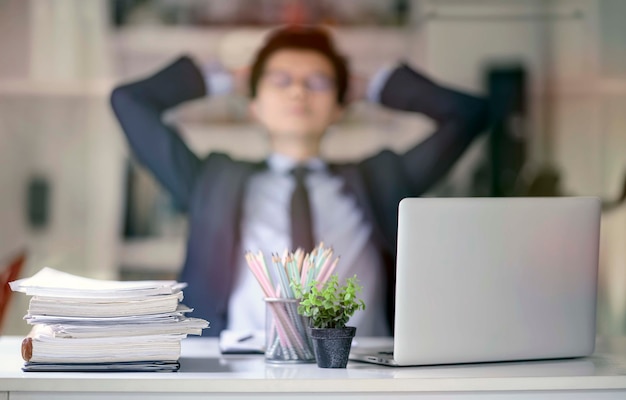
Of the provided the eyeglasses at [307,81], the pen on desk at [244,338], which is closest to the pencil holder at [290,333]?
the pen on desk at [244,338]

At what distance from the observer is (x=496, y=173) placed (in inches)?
131

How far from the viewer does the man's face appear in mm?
3267

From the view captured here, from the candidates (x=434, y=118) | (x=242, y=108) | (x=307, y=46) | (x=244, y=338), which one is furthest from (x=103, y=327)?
(x=434, y=118)

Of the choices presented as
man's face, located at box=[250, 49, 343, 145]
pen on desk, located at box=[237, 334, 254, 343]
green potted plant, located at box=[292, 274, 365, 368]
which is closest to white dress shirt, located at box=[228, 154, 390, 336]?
man's face, located at box=[250, 49, 343, 145]

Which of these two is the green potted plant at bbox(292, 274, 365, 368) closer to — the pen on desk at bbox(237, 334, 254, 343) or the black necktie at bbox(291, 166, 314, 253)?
the pen on desk at bbox(237, 334, 254, 343)

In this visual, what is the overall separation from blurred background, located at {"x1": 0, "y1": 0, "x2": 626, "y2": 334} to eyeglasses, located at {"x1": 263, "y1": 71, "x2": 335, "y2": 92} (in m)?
0.12

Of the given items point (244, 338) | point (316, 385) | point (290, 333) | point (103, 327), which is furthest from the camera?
point (244, 338)

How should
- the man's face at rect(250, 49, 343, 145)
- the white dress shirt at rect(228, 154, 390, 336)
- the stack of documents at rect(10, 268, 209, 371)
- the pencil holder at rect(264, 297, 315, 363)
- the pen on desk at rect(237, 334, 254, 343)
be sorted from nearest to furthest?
1. the stack of documents at rect(10, 268, 209, 371)
2. the pencil holder at rect(264, 297, 315, 363)
3. the pen on desk at rect(237, 334, 254, 343)
4. the white dress shirt at rect(228, 154, 390, 336)
5. the man's face at rect(250, 49, 343, 145)

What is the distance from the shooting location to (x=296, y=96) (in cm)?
328

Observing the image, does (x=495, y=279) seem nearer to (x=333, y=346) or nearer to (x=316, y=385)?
(x=333, y=346)

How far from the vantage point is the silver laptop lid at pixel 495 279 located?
1.55 meters

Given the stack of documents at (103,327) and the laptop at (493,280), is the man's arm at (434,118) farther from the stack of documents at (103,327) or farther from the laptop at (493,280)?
the stack of documents at (103,327)

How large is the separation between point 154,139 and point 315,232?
0.68 meters

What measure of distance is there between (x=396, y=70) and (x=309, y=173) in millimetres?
515
